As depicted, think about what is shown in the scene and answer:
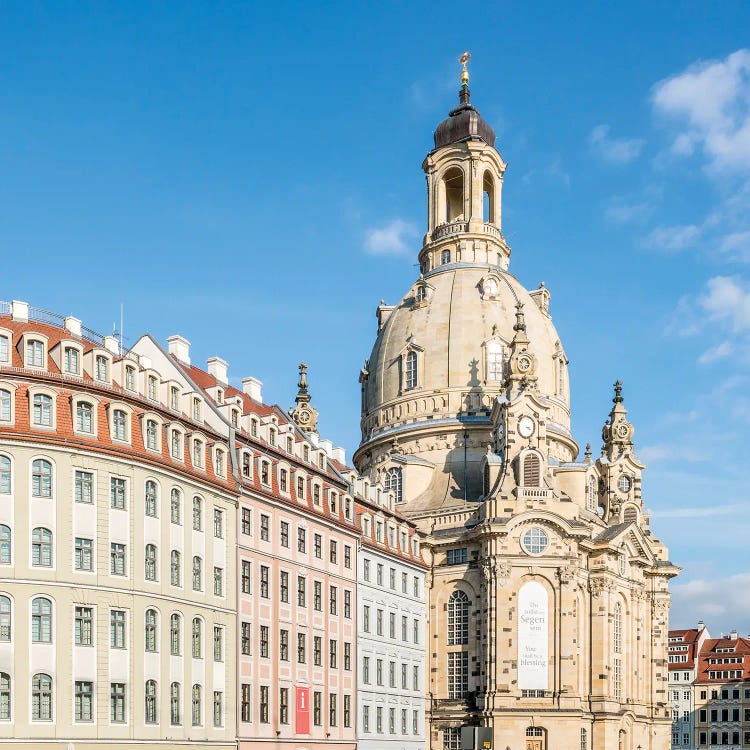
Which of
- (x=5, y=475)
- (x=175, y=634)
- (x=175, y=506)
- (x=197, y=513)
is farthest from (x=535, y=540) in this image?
(x=5, y=475)

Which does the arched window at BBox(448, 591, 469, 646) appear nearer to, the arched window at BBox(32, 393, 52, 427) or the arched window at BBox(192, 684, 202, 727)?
the arched window at BBox(192, 684, 202, 727)

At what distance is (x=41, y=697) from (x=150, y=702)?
6.53 m

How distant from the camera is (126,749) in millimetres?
58656

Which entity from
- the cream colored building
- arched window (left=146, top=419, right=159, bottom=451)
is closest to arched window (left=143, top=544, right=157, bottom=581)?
the cream colored building

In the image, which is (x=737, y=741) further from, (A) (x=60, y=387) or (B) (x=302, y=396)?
(A) (x=60, y=387)

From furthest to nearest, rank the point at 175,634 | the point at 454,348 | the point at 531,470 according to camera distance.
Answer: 1. the point at 454,348
2. the point at 531,470
3. the point at 175,634

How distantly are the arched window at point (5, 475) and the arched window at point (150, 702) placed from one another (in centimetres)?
1188

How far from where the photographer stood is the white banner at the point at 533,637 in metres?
106

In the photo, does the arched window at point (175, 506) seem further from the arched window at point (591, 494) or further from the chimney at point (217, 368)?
the arched window at point (591, 494)

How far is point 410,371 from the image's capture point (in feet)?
417

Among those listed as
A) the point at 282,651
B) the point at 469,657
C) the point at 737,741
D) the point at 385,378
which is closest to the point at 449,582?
the point at 469,657

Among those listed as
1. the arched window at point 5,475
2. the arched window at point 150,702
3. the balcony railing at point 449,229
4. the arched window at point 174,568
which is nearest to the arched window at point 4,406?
the arched window at point 5,475

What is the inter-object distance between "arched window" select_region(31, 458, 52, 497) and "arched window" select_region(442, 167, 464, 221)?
293 feet

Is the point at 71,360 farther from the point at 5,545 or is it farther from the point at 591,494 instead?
the point at 591,494
